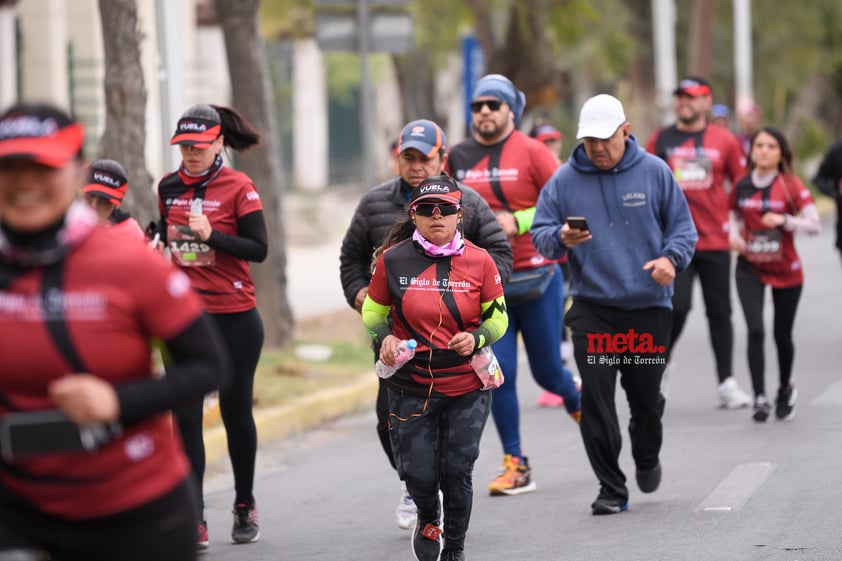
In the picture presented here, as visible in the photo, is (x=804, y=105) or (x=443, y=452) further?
(x=804, y=105)

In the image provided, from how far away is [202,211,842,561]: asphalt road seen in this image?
6898 mm

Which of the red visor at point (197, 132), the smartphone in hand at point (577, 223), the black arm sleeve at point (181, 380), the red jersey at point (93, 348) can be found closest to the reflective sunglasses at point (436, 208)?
the smartphone in hand at point (577, 223)

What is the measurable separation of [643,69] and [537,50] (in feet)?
40.7

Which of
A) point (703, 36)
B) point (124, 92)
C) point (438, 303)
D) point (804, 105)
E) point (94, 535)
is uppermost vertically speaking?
point (703, 36)

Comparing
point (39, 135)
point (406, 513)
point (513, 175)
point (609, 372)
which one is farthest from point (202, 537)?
point (39, 135)

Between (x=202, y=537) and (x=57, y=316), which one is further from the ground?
(x=57, y=316)

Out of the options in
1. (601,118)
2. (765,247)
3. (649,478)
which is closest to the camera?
(601,118)

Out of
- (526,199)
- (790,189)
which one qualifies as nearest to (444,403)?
(526,199)

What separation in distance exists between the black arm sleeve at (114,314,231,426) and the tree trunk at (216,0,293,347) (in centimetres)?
950

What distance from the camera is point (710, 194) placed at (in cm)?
1073

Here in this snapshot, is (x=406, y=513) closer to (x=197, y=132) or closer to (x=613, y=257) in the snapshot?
(x=613, y=257)

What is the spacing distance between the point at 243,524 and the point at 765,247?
4.47 metres

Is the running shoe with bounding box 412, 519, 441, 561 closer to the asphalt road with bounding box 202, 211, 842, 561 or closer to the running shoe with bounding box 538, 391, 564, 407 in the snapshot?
the asphalt road with bounding box 202, 211, 842, 561

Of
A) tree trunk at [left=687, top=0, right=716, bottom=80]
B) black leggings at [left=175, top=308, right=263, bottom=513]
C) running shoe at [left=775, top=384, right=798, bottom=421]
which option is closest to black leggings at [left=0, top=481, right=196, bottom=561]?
black leggings at [left=175, top=308, right=263, bottom=513]
